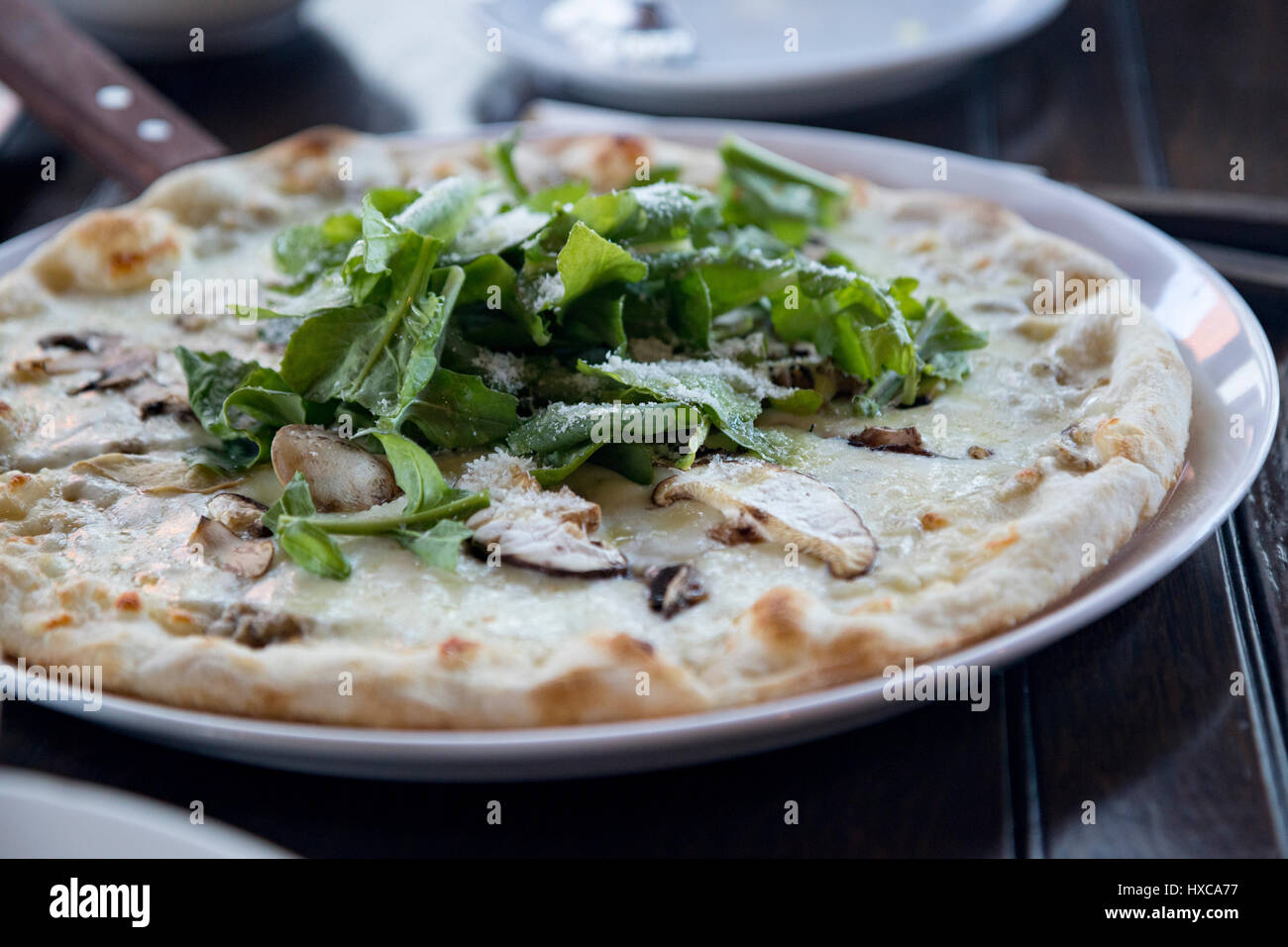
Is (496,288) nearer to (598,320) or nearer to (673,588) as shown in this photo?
(598,320)

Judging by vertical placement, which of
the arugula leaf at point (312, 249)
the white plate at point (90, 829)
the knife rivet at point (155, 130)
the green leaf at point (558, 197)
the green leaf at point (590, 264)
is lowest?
the white plate at point (90, 829)

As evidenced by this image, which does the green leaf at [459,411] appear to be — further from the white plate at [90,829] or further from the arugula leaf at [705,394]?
the white plate at [90,829]

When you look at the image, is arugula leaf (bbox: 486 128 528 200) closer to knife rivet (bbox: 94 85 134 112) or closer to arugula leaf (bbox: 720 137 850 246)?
arugula leaf (bbox: 720 137 850 246)

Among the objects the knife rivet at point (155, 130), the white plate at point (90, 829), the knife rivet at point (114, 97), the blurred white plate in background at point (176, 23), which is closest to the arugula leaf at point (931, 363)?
the white plate at point (90, 829)

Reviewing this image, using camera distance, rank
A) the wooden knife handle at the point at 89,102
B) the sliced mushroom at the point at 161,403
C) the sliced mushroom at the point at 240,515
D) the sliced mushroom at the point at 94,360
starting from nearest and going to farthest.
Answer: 1. the sliced mushroom at the point at 240,515
2. the sliced mushroom at the point at 161,403
3. the sliced mushroom at the point at 94,360
4. the wooden knife handle at the point at 89,102

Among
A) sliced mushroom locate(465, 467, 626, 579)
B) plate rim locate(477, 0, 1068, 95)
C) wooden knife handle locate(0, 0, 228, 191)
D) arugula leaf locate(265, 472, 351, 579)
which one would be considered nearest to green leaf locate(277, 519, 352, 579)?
arugula leaf locate(265, 472, 351, 579)
